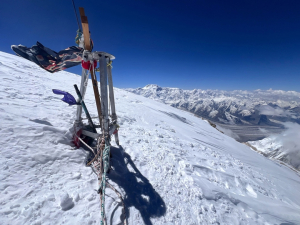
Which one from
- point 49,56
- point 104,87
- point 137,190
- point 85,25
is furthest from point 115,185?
point 85,25

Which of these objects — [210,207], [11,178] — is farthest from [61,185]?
[210,207]

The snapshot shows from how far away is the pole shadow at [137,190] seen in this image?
371 cm

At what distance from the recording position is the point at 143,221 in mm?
3414

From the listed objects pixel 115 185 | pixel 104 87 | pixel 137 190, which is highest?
pixel 104 87

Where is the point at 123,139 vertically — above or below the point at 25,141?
below

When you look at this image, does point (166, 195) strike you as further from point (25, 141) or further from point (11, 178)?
point (25, 141)

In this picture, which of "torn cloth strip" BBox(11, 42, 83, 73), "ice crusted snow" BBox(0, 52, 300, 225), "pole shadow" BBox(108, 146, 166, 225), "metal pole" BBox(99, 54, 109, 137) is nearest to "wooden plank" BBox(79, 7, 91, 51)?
"metal pole" BBox(99, 54, 109, 137)

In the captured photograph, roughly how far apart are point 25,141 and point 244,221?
748cm

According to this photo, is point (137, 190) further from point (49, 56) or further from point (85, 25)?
point (85, 25)

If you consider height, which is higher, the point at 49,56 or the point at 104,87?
the point at 49,56

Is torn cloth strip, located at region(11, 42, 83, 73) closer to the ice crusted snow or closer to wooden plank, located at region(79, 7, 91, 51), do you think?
wooden plank, located at region(79, 7, 91, 51)

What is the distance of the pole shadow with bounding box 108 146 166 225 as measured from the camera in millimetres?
3712

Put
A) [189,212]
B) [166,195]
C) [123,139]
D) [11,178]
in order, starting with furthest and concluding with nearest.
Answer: [123,139], [166,195], [189,212], [11,178]

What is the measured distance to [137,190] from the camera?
4.24 meters
